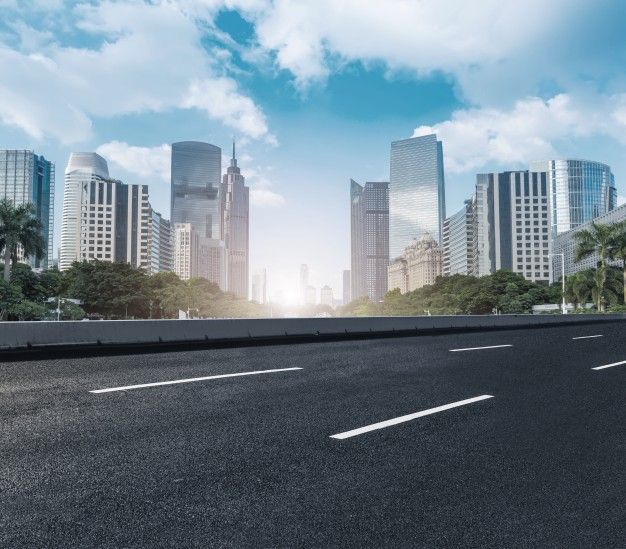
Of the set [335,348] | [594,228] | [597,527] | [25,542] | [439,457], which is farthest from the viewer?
[594,228]

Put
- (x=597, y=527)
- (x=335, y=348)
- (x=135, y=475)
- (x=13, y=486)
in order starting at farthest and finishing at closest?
(x=335, y=348)
(x=135, y=475)
(x=13, y=486)
(x=597, y=527)

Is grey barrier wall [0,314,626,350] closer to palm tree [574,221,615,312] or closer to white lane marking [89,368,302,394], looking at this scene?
white lane marking [89,368,302,394]

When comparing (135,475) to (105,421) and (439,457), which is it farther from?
(439,457)

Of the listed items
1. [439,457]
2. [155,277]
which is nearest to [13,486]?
[439,457]

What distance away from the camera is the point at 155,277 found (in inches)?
4557

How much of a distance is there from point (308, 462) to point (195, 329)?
1133cm

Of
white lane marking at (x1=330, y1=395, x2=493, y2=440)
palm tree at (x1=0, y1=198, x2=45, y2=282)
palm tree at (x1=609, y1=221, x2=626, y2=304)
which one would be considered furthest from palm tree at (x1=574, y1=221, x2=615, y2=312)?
palm tree at (x1=0, y1=198, x2=45, y2=282)

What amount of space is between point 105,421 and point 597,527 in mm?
4209

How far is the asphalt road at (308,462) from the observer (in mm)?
2846

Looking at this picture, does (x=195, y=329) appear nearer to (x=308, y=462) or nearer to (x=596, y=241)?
(x=308, y=462)

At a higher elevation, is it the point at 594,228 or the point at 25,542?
the point at 594,228

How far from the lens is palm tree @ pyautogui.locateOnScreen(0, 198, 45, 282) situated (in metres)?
52.9

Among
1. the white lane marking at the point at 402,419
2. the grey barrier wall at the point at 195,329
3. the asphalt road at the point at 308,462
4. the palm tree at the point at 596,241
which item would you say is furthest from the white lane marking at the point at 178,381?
the palm tree at the point at 596,241

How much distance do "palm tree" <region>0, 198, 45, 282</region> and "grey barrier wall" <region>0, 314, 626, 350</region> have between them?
149 feet
